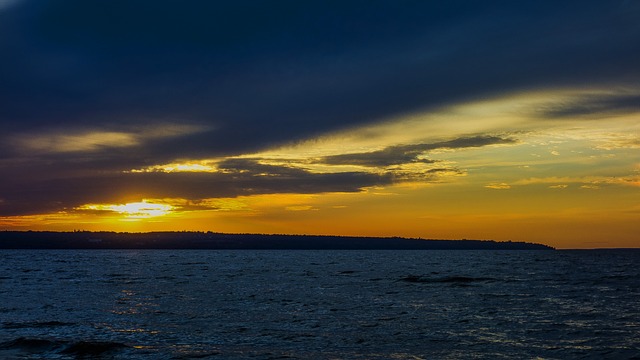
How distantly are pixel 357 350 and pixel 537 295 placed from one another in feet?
124

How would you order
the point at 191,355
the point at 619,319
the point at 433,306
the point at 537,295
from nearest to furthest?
the point at 191,355 → the point at 619,319 → the point at 433,306 → the point at 537,295

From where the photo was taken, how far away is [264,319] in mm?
44688

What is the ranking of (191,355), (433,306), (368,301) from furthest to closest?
(368,301), (433,306), (191,355)

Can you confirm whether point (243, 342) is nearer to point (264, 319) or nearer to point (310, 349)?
point (310, 349)

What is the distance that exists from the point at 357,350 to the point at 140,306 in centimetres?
2844

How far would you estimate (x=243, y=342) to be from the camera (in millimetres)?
34844

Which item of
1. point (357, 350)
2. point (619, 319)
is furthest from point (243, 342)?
point (619, 319)

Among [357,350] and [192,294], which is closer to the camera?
[357,350]

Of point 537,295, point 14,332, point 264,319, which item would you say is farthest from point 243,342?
point 537,295

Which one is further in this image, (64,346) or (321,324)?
→ (321,324)

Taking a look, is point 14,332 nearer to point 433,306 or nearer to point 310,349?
point 310,349

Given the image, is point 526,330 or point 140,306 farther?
point 140,306

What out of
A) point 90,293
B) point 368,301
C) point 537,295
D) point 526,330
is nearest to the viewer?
point 526,330

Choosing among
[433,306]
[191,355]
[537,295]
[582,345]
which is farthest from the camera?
[537,295]
